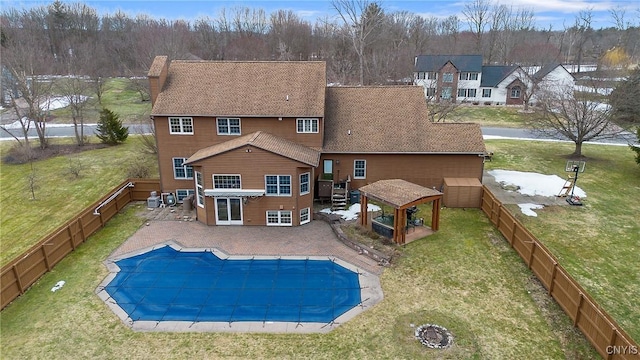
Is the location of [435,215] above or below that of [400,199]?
below

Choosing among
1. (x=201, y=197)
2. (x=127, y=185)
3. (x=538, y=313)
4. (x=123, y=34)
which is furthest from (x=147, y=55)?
(x=538, y=313)

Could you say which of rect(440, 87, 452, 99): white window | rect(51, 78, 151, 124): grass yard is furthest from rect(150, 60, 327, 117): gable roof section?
rect(440, 87, 452, 99): white window

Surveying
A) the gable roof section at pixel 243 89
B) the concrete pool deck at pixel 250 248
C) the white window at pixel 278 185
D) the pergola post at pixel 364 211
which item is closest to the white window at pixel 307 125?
the gable roof section at pixel 243 89

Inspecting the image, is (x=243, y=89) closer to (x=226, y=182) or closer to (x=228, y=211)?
(x=226, y=182)

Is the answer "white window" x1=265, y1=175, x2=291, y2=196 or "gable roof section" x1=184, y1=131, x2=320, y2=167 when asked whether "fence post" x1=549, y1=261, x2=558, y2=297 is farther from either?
"white window" x1=265, y1=175, x2=291, y2=196

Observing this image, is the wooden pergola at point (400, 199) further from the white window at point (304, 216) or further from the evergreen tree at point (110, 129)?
the evergreen tree at point (110, 129)

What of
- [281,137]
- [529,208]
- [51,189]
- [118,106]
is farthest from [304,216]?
[118,106]
